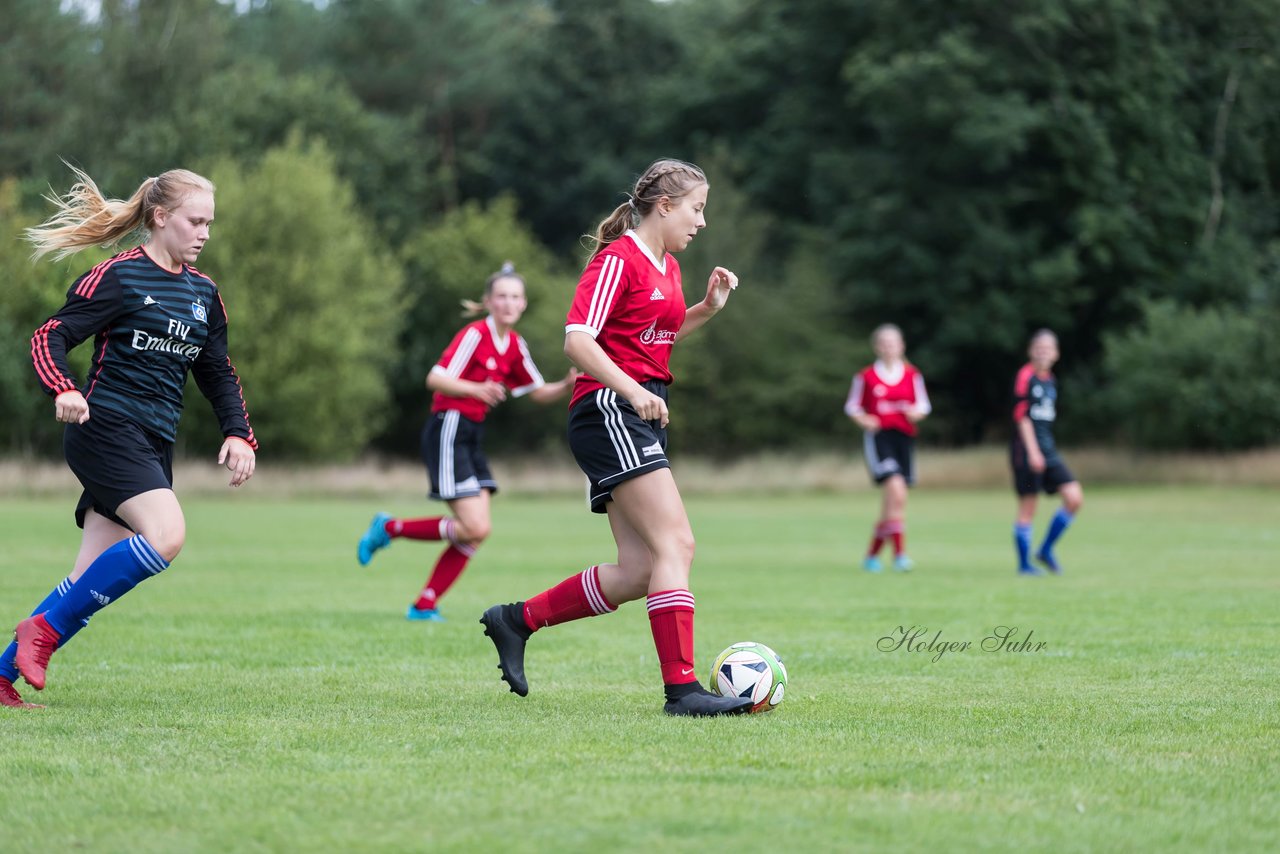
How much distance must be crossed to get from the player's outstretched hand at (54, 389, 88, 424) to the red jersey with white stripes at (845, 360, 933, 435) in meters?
9.99

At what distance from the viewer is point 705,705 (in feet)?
18.6

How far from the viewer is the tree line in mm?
38000

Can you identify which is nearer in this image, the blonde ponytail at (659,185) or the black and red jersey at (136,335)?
the black and red jersey at (136,335)

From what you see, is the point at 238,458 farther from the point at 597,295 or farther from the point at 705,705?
the point at 705,705

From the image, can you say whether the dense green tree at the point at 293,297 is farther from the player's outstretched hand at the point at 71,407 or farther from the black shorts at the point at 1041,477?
the player's outstretched hand at the point at 71,407

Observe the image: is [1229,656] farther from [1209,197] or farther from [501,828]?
[1209,197]

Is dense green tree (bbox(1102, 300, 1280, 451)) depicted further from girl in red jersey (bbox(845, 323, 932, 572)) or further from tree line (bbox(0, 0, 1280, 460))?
girl in red jersey (bbox(845, 323, 932, 572))

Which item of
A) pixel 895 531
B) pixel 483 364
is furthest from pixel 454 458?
pixel 895 531

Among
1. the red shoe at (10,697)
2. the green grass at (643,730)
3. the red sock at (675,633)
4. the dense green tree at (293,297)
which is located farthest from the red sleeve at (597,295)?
the dense green tree at (293,297)

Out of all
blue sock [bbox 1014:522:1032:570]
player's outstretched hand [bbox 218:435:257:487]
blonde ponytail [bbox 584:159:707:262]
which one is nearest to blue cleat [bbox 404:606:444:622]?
player's outstretched hand [bbox 218:435:257:487]

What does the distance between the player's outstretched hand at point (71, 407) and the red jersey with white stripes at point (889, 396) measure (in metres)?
9.99

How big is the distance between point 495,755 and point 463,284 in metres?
42.1

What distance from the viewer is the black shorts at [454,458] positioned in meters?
9.91

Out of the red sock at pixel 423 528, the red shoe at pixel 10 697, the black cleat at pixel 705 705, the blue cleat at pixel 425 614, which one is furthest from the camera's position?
the red sock at pixel 423 528
